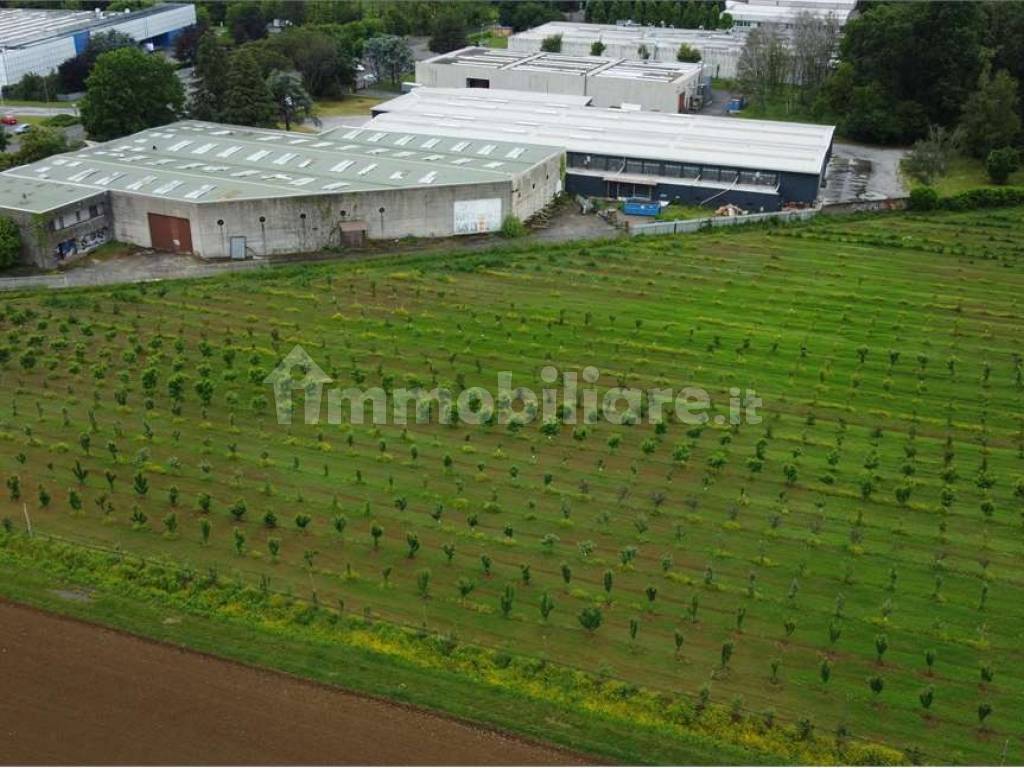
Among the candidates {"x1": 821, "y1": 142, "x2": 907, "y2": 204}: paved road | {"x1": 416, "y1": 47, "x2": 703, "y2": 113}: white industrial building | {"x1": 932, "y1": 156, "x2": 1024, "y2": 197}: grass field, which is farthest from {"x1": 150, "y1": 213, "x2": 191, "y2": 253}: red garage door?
{"x1": 932, "y1": 156, "x2": 1024, "y2": 197}: grass field

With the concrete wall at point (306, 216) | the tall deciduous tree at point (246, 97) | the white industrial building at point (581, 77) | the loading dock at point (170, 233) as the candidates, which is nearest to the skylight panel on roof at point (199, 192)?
the concrete wall at point (306, 216)

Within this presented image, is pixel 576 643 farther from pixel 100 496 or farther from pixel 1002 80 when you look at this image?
pixel 1002 80

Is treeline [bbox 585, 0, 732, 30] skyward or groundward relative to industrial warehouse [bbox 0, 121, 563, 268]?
skyward

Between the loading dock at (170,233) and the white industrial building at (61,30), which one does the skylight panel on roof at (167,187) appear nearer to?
the loading dock at (170,233)

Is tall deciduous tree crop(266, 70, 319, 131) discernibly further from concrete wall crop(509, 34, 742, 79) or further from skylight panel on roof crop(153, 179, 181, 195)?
concrete wall crop(509, 34, 742, 79)

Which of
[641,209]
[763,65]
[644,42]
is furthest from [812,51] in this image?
[641,209]
